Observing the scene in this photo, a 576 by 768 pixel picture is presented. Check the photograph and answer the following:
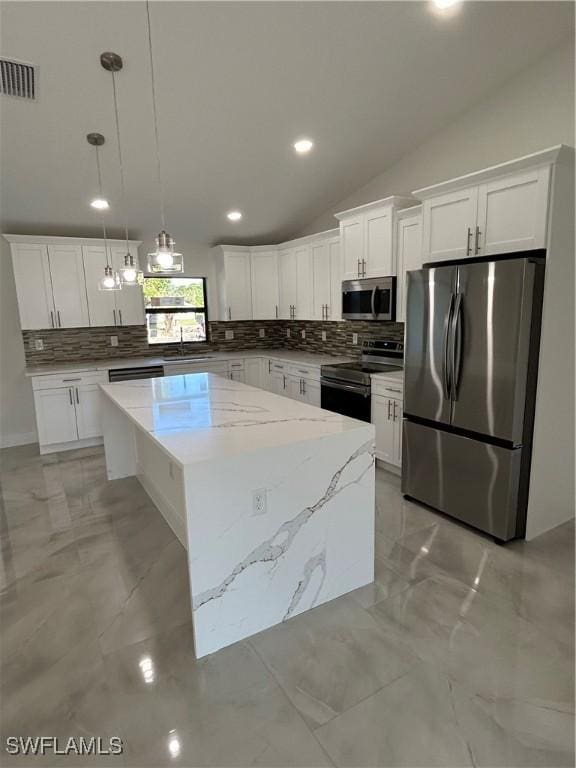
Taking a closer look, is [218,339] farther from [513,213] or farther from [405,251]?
[513,213]

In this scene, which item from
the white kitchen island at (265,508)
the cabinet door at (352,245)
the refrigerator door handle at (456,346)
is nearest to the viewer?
the white kitchen island at (265,508)

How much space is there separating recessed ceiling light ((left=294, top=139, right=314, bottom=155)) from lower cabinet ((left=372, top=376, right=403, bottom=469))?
2265mm

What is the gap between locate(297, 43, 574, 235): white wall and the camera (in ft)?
9.78

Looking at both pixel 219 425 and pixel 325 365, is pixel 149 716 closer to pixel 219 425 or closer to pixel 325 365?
pixel 219 425

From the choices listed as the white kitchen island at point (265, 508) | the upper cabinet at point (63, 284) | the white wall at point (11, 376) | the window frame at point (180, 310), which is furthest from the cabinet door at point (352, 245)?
the white wall at point (11, 376)

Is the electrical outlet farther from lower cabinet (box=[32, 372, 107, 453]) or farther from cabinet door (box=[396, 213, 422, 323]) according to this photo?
lower cabinet (box=[32, 372, 107, 453])

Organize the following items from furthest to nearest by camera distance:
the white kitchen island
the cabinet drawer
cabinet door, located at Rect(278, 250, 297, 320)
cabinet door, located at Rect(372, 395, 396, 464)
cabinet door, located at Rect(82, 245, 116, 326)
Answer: cabinet door, located at Rect(278, 250, 297, 320)
cabinet door, located at Rect(82, 245, 116, 326)
the cabinet drawer
cabinet door, located at Rect(372, 395, 396, 464)
the white kitchen island

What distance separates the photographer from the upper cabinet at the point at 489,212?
2.58 meters

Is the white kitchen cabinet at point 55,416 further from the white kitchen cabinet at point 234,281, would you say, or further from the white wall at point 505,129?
the white wall at point 505,129

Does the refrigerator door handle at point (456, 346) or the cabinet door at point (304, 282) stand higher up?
the cabinet door at point (304, 282)

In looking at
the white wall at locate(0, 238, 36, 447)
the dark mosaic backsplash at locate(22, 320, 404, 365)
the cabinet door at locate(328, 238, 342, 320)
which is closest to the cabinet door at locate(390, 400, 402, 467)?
the dark mosaic backsplash at locate(22, 320, 404, 365)

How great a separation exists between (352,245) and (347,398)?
5.10ft

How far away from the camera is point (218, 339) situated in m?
6.32

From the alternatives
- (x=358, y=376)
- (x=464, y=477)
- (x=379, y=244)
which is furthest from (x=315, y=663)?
(x=379, y=244)
